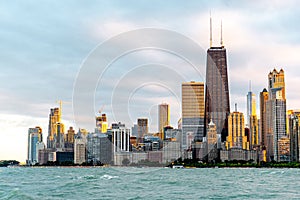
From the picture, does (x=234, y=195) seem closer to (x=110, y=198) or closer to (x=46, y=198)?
(x=110, y=198)

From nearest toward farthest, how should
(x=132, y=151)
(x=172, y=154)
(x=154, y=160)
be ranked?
(x=132, y=151), (x=154, y=160), (x=172, y=154)

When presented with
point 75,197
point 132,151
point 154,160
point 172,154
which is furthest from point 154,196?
point 172,154

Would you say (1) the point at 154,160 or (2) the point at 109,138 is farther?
(1) the point at 154,160

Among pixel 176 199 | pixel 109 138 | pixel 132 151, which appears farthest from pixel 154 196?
pixel 132 151

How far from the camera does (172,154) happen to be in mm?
196250

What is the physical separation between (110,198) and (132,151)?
11822 centimetres

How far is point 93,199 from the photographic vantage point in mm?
42094

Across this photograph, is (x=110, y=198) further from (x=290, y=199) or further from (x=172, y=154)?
(x=172, y=154)

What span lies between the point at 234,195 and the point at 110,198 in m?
12.0

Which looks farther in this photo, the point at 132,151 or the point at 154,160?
the point at 154,160

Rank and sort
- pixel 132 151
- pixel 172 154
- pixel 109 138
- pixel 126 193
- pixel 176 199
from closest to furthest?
pixel 176 199
pixel 126 193
pixel 109 138
pixel 132 151
pixel 172 154

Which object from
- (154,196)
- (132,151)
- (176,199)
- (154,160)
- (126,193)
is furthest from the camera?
(154,160)

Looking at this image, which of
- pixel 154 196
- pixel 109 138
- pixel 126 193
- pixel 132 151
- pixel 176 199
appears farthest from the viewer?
pixel 132 151

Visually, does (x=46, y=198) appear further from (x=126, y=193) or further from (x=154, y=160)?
(x=154, y=160)
